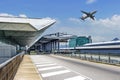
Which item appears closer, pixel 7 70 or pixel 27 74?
pixel 7 70

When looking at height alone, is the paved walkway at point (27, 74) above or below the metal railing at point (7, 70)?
below

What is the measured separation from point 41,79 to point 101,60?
80.0 ft

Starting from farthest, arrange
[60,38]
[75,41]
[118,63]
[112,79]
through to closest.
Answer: [75,41] → [60,38] → [118,63] → [112,79]

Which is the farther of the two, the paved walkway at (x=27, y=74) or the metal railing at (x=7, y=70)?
the paved walkway at (x=27, y=74)

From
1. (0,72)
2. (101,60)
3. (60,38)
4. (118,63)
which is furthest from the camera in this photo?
(60,38)

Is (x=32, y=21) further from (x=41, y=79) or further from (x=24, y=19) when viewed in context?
(x=41, y=79)

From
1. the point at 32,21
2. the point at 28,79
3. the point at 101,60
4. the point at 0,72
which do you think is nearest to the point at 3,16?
the point at 32,21

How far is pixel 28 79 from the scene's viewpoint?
16.9m

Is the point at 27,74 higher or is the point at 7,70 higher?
the point at 7,70

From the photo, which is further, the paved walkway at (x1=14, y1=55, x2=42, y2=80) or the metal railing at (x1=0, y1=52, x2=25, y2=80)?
the paved walkway at (x1=14, y1=55, x2=42, y2=80)

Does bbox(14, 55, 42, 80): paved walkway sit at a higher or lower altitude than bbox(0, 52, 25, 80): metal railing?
lower

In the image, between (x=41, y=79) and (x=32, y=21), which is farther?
(x=32, y=21)

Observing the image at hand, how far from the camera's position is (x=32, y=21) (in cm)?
4312

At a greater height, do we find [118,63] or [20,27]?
[20,27]
